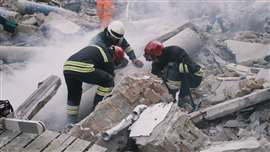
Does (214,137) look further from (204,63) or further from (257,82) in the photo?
(204,63)

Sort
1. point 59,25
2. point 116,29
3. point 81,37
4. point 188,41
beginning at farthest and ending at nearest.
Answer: point 59,25, point 81,37, point 188,41, point 116,29

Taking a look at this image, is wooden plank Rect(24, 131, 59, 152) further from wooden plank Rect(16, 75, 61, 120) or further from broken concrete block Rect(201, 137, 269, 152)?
broken concrete block Rect(201, 137, 269, 152)

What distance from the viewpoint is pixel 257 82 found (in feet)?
21.5

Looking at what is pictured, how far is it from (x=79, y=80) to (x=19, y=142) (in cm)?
178

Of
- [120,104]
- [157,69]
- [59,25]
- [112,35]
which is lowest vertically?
[59,25]

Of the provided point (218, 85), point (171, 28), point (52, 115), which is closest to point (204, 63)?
point (171, 28)

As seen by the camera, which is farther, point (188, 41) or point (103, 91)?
point (188, 41)

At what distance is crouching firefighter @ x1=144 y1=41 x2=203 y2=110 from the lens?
6.86m

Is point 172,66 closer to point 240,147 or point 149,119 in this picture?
point 149,119

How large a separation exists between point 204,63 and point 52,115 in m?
3.80

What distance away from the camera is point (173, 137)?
4789 millimetres

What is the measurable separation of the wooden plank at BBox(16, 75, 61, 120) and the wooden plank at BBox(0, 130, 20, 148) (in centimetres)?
29

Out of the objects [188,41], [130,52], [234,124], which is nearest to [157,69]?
[130,52]

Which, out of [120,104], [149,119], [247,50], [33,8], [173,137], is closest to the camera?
[173,137]
